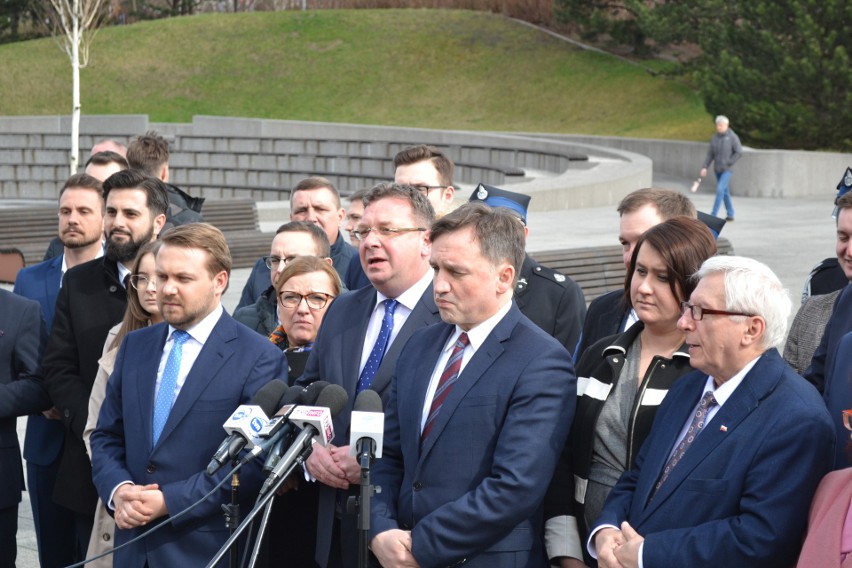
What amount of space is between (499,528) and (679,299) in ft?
3.45

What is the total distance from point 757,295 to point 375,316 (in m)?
1.80

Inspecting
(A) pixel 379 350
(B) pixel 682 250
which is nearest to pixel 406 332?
(A) pixel 379 350

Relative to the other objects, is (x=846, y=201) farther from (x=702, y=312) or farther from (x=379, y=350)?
(x=379, y=350)

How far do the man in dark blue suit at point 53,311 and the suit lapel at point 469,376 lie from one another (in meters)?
2.37

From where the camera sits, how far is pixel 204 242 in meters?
5.02

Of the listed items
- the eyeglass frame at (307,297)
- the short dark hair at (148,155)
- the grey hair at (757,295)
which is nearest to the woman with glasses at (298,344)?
the eyeglass frame at (307,297)

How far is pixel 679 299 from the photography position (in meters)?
4.46

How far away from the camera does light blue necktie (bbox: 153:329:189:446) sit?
16.2 feet

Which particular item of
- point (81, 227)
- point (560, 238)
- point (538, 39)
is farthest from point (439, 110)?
point (81, 227)

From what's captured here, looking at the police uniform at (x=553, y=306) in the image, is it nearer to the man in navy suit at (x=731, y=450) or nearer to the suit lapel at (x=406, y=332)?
the suit lapel at (x=406, y=332)

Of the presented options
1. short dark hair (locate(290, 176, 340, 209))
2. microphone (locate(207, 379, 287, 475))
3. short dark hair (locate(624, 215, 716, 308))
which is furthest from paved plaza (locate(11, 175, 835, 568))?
microphone (locate(207, 379, 287, 475))

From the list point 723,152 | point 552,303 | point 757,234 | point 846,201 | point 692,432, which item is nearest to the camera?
point 692,432

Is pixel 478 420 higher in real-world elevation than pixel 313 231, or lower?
lower

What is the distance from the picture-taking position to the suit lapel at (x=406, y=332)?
4.94m
